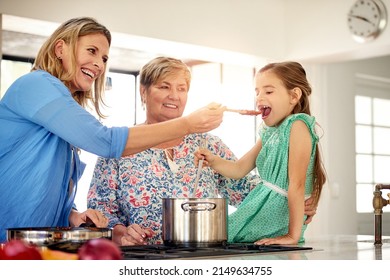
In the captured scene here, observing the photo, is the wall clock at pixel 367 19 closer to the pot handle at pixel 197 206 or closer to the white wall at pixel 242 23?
the white wall at pixel 242 23

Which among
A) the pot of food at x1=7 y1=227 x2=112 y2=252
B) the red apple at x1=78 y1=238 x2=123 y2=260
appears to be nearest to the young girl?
the pot of food at x1=7 y1=227 x2=112 y2=252

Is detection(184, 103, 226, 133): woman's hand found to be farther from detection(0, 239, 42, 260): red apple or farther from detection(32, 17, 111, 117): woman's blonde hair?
detection(0, 239, 42, 260): red apple

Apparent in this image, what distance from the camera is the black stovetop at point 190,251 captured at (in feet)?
4.45

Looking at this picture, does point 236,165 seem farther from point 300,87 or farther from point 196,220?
point 196,220

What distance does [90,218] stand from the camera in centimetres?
180

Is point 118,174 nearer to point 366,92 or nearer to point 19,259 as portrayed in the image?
point 19,259

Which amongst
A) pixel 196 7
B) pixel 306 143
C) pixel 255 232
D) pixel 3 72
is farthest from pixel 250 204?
pixel 3 72

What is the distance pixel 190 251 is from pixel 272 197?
0.57 m

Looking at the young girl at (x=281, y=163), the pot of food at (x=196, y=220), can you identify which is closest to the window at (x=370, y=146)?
the young girl at (x=281, y=163)

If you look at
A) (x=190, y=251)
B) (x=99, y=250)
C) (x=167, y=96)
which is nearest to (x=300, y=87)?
(x=167, y=96)

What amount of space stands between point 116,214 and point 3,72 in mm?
3593

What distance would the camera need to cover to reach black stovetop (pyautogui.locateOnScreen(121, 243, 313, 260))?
1357 millimetres

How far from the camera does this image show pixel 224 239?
167 cm

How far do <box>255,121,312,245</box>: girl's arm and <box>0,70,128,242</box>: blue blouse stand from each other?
53cm
